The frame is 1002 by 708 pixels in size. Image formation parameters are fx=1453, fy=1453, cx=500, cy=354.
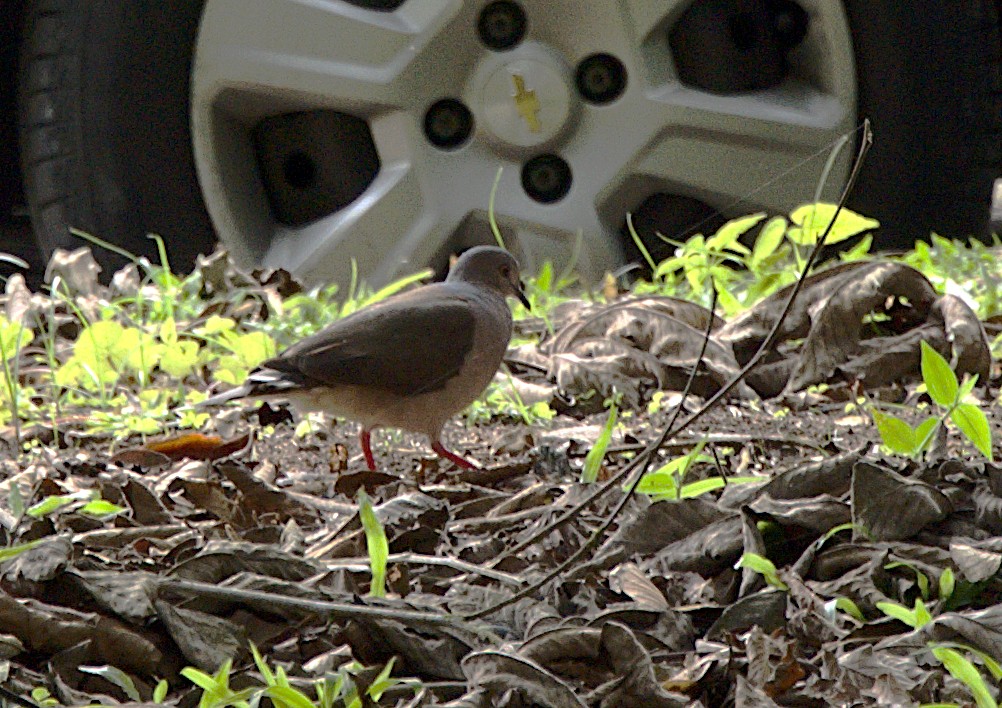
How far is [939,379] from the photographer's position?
2.16m

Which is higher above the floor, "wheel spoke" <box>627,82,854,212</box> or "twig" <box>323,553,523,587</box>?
"twig" <box>323,553,523,587</box>

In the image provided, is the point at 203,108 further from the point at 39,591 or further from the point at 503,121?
the point at 39,591

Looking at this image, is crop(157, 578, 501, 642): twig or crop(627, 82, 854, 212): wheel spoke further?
crop(627, 82, 854, 212): wheel spoke

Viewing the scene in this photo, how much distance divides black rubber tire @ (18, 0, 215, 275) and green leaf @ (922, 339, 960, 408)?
3.62 meters

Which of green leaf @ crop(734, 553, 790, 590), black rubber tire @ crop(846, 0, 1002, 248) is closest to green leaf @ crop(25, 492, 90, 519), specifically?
green leaf @ crop(734, 553, 790, 590)

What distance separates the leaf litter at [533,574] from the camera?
1748mm

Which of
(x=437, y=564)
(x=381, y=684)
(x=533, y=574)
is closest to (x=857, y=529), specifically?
(x=533, y=574)

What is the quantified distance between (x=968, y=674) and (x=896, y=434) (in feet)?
2.12

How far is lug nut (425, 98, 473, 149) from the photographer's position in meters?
5.14

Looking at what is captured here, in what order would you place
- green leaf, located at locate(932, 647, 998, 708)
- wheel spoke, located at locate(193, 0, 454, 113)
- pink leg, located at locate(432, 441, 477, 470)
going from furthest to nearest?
1. wheel spoke, located at locate(193, 0, 454, 113)
2. pink leg, located at locate(432, 441, 477, 470)
3. green leaf, located at locate(932, 647, 998, 708)

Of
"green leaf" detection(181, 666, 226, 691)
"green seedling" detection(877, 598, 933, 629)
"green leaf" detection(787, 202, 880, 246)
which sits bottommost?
"green leaf" detection(787, 202, 880, 246)

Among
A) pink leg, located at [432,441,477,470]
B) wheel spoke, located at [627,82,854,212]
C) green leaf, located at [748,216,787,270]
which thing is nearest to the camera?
pink leg, located at [432,441,477,470]

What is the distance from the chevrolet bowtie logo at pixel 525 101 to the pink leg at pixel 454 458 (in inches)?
85.8

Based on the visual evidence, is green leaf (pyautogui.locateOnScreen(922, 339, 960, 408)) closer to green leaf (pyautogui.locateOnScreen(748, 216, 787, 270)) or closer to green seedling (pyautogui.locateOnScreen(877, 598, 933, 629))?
green seedling (pyautogui.locateOnScreen(877, 598, 933, 629))
